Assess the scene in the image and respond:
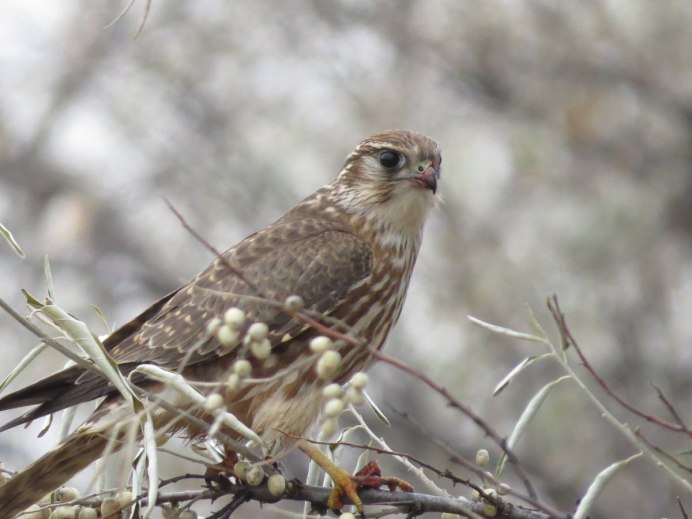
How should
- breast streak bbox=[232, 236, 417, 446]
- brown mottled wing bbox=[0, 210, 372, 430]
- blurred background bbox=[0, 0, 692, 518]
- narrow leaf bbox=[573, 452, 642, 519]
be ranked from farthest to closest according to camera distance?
blurred background bbox=[0, 0, 692, 518], brown mottled wing bbox=[0, 210, 372, 430], breast streak bbox=[232, 236, 417, 446], narrow leaf bbox=[573, 452, 642, 519]

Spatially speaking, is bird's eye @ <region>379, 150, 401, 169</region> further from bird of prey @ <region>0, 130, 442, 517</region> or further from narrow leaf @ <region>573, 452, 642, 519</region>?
narrow leaf @ <region>573, 452, 642, 519</region>

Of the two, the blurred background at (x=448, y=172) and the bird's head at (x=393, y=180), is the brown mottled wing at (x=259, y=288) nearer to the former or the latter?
the bird's head at (x=393, y=180)

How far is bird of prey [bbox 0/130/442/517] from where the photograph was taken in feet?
11.3

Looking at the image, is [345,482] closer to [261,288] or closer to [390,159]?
[261,288]

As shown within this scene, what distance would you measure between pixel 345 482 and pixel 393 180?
1398 mm

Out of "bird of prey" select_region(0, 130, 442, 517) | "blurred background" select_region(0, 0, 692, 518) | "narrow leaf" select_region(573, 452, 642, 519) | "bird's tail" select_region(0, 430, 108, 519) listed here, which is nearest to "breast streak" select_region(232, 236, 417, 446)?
"bird of prey" select_region(0, 130, 442, 517)

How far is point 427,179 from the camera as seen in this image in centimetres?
426

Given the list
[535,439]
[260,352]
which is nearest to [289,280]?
[260,352]

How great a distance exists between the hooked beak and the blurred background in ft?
12.1

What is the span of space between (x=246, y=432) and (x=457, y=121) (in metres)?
6.64

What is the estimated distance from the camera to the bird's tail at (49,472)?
126 inches

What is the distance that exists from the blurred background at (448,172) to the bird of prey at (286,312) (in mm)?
3618

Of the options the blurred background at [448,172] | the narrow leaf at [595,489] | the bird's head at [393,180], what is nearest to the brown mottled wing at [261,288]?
the bird's head at [393,180]

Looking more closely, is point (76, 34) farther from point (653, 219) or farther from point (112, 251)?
point (653, 219)
